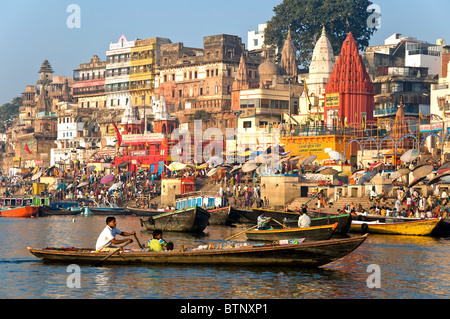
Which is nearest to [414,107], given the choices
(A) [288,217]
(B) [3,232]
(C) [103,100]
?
(A) [288,217]

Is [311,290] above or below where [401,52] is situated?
below

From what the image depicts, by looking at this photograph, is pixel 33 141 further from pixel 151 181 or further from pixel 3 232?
pixel 3 232

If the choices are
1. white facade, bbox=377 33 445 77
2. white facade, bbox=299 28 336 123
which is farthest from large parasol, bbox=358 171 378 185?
white facade, bbox=377 33 445 77

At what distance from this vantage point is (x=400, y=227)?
3962cm

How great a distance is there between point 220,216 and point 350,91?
21.8 m

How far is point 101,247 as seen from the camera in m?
25.8

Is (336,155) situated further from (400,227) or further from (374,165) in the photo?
(400,227)

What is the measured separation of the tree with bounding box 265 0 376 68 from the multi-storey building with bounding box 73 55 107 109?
990 inches

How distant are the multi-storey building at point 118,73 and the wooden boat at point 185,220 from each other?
57.4 meters

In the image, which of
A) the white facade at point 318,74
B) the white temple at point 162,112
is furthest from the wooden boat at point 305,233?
the white temple at point 162,112

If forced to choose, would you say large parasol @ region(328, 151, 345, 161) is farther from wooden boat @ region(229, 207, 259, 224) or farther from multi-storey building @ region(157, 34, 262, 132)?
multi-storey building @ region(157, 34, 262, 132)

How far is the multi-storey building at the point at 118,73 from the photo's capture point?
101062mm

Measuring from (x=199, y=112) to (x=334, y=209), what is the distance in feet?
123

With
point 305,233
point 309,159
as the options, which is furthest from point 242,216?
point 305,233
